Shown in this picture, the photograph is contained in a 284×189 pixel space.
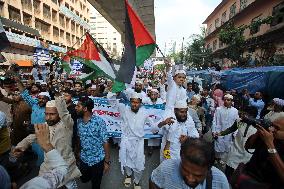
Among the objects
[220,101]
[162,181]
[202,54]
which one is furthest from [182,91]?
[202,54]

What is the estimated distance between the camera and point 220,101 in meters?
8.94

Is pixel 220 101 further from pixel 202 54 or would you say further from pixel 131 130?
pixel 202 54

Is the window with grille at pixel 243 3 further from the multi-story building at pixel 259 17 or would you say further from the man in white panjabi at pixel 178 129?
the man in white panjabi at pixel 178 129

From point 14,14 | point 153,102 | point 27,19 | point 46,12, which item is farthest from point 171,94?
point 46,12

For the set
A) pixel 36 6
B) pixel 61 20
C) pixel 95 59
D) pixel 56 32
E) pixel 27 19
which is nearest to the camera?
pixel 95 59

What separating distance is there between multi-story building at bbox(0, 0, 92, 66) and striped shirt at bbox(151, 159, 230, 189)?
14.5m

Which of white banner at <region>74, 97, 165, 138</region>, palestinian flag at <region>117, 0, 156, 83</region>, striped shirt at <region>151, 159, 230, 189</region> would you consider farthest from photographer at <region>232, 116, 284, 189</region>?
white banner at <region>74, 97, 165, 138</region>

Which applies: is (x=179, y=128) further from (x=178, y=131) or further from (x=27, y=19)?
(x=27, y=19)

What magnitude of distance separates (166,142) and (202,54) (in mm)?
31042

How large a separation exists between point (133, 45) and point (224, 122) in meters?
2.69

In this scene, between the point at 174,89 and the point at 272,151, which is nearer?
the point at 272,151

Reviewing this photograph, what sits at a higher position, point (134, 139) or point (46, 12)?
point (46, 12)

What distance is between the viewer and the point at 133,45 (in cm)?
551

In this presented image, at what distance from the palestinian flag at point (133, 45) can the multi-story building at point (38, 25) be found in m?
10.8
